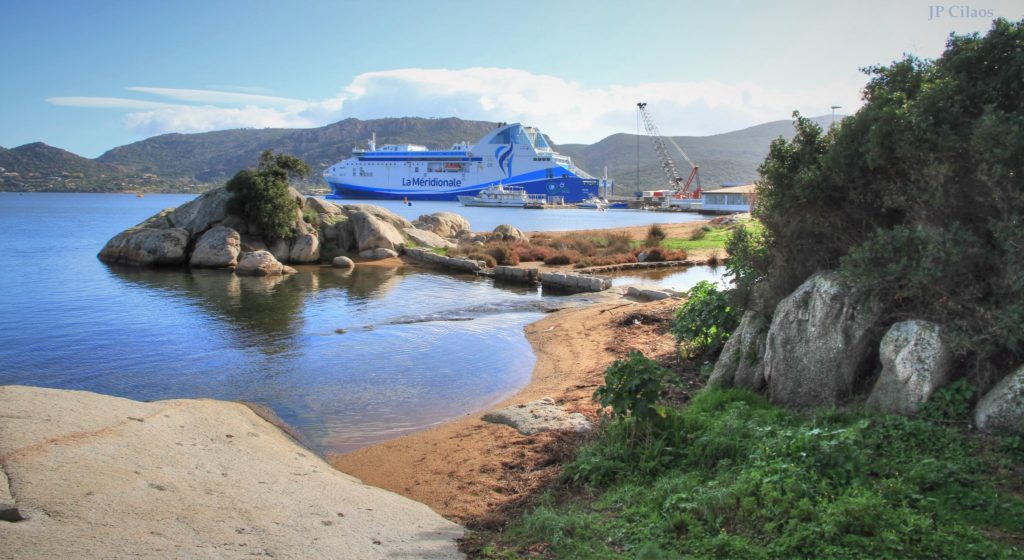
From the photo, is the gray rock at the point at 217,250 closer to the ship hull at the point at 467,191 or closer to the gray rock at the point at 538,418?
the gray rock at the point at 538,418

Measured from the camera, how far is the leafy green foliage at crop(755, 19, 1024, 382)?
15.4 feet

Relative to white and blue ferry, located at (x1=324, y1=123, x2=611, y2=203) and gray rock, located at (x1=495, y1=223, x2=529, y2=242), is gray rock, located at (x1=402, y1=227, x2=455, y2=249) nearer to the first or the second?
gray rock, located at (x1=495, y1=223, x2=529, y2=242)

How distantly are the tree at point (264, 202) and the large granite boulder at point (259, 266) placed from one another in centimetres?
275

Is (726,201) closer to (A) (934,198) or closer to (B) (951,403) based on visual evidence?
(A) (934,198)

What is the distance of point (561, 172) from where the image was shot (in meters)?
101

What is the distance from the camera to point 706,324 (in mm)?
8188

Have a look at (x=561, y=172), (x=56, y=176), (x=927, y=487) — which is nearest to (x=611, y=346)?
(x=927, y=487)

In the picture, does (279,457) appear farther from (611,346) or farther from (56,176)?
(56,176)

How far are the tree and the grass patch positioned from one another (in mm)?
23209

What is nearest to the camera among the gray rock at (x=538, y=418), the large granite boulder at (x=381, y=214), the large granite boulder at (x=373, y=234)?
the gray rock at (x=538, y=418)

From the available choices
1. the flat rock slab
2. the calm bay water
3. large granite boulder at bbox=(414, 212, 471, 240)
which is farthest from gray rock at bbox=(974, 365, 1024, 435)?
large granite boulder at bbox=(414, 212, 471, 240)

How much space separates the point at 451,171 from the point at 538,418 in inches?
3697

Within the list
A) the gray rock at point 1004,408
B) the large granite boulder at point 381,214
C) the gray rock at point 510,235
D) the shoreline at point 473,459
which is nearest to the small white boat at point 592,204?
the gray rock at point 510,235

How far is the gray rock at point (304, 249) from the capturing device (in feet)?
84.6
